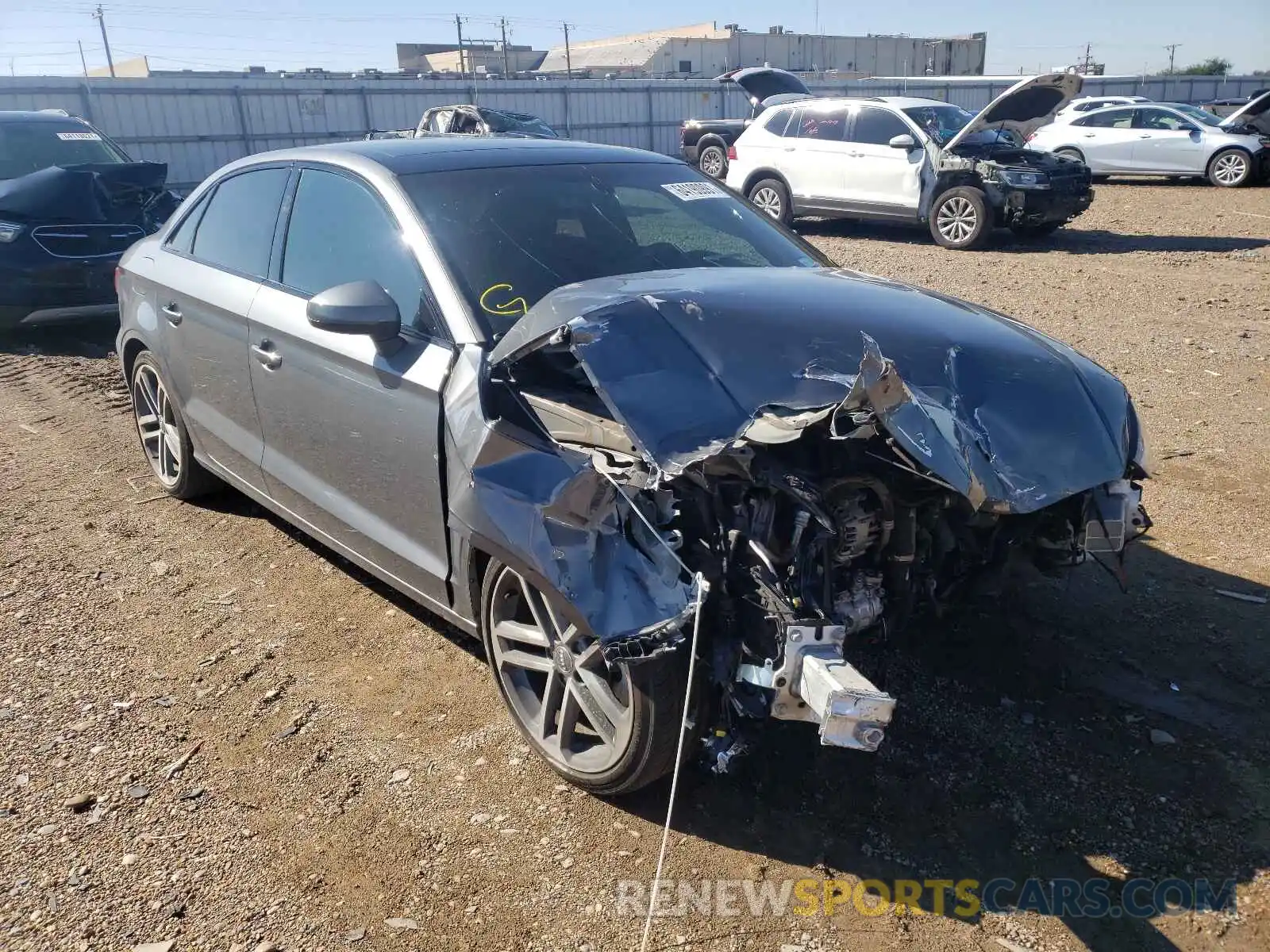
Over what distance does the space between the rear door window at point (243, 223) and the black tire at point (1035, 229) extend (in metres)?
10.3

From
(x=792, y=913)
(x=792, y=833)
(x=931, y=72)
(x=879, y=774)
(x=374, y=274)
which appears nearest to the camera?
(x=792, y=913)

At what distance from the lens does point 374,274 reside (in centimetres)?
354

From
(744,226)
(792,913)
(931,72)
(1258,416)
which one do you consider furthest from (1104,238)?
(931,72)

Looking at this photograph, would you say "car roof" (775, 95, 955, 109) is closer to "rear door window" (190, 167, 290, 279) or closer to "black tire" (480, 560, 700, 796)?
"rear door window" (190, 167, 290, 279)

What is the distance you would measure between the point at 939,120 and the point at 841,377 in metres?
12.0

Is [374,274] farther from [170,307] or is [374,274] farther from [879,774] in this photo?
[879,774]

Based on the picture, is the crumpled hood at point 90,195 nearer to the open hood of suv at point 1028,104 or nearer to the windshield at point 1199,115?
the open hood of suv at point 1028,104

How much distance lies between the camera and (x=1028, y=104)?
11250mm

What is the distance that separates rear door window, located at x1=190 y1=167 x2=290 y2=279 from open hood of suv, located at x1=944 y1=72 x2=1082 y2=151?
8347mm

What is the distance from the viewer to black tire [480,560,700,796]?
105 inches

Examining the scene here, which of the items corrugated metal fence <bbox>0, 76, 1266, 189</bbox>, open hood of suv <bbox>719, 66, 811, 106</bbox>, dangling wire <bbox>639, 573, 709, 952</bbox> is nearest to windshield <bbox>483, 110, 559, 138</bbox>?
open hood of suv <bbox>719, 66, 811, 106</bbox>

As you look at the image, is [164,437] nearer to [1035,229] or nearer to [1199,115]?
[1035,229]

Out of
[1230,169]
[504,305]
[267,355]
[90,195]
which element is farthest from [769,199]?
[504,305]

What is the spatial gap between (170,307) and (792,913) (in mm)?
3845
